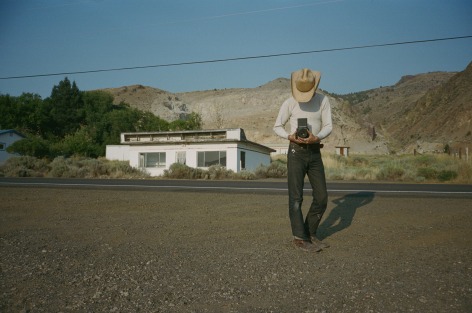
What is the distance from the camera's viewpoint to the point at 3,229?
631 cm

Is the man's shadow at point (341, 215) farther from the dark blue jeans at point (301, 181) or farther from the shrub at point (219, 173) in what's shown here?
the shrub at point (219, 173)

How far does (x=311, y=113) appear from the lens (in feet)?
16.8

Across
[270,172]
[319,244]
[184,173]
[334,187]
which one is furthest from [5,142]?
[319,244]

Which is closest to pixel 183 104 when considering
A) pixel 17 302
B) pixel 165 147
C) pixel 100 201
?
pixel 165 147

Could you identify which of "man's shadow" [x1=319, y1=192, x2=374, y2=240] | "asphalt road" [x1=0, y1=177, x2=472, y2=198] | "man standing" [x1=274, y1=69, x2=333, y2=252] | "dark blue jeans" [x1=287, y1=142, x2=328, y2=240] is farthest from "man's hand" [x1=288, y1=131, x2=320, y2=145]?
"asphalt road" [x1=0, y1=177, x2=472, y2=198]

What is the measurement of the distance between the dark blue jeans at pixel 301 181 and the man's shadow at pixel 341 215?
827 mm

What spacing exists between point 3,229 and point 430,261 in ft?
20.2

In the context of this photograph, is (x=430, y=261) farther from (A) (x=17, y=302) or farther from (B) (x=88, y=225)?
(B) (x=88, y=225)

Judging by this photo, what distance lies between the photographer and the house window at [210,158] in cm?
3291

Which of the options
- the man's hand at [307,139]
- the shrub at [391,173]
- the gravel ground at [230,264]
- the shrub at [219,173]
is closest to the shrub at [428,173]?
the shrub at [391,173]

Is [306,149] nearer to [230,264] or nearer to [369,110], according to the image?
[230,264]

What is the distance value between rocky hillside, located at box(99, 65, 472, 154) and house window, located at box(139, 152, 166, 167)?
43.0m

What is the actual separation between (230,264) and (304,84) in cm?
243

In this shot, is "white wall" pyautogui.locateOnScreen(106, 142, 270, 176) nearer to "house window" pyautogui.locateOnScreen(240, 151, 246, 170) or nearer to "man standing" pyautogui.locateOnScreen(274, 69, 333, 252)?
"house window" pyautogui.locateOnScreen(240, 151, 246, 170)
